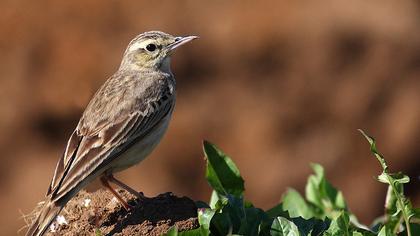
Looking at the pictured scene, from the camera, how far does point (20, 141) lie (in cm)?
1493

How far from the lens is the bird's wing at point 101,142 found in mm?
7977

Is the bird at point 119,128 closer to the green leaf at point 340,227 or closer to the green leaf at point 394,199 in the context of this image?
the green leaf at point 340,227

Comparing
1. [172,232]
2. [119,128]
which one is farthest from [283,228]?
[119,128]

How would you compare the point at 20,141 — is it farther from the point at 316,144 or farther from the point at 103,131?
the point at 103,131

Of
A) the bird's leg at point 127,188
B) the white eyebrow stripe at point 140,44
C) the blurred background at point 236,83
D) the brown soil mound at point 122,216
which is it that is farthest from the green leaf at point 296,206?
the blurred background at point 236,83

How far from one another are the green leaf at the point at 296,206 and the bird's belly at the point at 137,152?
1148 mm

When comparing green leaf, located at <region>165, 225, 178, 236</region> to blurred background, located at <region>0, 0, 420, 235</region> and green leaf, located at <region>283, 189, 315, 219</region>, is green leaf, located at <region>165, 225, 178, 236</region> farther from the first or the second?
blurred background, located at <region>0, 0, 420, 235</region>

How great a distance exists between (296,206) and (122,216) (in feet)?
5.92

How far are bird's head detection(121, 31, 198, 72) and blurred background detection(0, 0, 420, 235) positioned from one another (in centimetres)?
439

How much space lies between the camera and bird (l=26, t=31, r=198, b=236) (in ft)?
25.8

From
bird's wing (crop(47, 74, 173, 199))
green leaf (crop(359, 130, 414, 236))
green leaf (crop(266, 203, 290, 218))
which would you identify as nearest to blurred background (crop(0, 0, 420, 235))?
bird's wing (crop(47, 74, 173, 199))

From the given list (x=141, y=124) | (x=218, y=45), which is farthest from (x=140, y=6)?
(x=141, y=124)

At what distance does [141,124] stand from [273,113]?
5998mm

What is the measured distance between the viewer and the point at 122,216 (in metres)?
7.36
